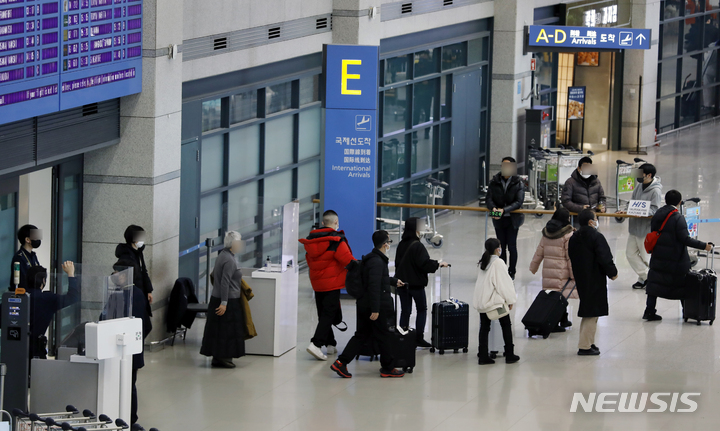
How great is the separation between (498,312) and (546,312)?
132cm

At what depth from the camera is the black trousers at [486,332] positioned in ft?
36.6

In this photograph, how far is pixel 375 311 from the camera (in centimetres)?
1050

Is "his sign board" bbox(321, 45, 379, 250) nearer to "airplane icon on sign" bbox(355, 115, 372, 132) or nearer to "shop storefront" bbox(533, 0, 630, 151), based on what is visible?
"airplane icon on sign" bbox(355, 115, 372, 132)

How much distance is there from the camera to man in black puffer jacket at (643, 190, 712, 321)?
41.0ft

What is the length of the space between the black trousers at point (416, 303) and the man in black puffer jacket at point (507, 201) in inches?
135

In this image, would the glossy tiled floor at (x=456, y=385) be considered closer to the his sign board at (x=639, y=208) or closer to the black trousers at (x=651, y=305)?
the black trousers at (x=651, y=305)

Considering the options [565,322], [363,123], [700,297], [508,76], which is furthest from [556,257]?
[508,76]

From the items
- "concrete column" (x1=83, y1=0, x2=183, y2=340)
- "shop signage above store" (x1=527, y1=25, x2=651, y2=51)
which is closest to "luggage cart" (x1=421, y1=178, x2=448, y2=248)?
"shop signage above store" (x1=527, y1=25, x2=651, y2=51)

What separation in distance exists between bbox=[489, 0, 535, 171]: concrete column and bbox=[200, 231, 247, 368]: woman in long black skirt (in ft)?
40.5

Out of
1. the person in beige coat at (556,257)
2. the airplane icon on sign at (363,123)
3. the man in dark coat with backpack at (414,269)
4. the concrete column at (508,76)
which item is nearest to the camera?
the man in dark coat with backpack at (414,269)

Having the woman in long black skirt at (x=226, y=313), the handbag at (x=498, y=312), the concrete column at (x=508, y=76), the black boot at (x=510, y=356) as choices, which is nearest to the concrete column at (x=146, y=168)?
the woman in long black skirt at (x=226, y=313)

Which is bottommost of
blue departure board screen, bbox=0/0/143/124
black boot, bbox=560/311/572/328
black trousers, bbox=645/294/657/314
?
black boot, bbox=560/311/572/328

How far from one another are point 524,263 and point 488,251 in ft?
18.5

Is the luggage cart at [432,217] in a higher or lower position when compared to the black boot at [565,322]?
higher
